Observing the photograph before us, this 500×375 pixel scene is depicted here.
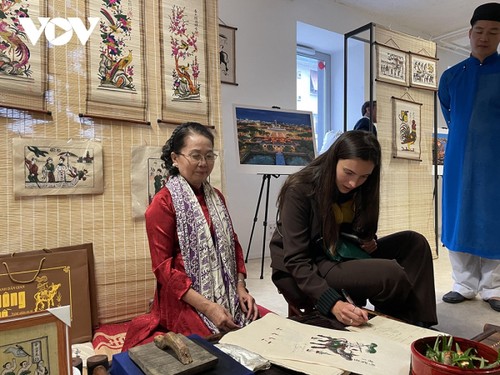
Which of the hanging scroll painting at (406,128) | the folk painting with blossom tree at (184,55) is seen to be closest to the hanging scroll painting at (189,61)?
the folk painting with blossom tree at (184,55)

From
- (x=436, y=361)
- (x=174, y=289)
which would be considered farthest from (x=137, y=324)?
(x=436, y=361)

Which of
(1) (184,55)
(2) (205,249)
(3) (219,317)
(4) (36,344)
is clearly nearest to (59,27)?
(1) (184,55)

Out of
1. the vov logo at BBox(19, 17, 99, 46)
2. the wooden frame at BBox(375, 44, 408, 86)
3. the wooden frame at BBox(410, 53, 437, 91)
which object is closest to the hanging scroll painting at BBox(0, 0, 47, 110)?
the vov logo at BBox(19, 17, 99, 46)

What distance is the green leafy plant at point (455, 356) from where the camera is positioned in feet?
2.16

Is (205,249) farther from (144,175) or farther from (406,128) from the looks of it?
(406,128)

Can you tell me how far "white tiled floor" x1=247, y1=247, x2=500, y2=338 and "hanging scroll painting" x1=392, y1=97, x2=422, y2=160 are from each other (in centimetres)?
105

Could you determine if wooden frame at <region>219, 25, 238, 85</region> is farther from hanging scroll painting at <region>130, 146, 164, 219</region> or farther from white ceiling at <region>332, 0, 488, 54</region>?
hanging scroll painting at <region>130, 146, 164, 219</region>

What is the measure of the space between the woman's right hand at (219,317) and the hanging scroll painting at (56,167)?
36.6 inches

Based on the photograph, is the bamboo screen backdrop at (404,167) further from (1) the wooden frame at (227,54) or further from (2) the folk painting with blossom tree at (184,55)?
(2) the folk painting with blossom tree at (184,55)

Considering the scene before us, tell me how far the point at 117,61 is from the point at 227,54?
1.75 meters

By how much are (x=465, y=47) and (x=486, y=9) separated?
404 centimetres

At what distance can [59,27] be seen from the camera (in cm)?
177

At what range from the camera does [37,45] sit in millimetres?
1721

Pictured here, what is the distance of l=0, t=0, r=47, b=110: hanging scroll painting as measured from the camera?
1.65 metres
